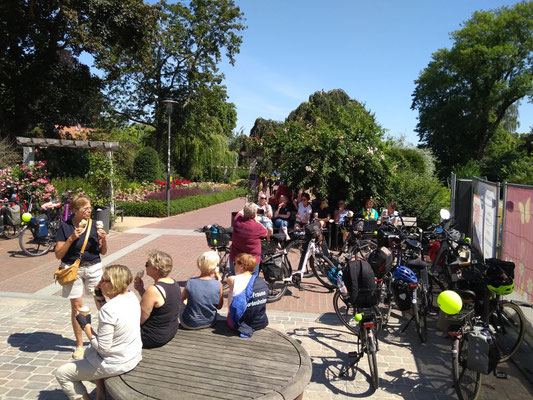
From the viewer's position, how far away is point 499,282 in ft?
13.0

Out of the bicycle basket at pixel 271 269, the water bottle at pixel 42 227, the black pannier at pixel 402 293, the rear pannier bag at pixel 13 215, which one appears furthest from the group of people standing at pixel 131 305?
the rear pannier bag at pixel 13 215

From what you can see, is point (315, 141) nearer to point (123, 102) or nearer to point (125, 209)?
point (125, 209)

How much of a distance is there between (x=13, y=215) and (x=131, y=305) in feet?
30.6

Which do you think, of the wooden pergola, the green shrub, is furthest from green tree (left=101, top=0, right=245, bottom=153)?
the wooden pergola

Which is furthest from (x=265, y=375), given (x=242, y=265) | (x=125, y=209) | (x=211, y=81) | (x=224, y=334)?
(x=211, y=81)

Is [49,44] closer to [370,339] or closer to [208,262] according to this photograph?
[208,262]

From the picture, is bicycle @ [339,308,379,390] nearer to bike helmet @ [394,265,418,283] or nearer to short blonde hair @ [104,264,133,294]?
bike helmet @ [394,265,418,283]

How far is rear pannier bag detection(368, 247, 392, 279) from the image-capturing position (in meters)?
5.69

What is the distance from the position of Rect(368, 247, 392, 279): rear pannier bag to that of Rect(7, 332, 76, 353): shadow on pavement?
404cm

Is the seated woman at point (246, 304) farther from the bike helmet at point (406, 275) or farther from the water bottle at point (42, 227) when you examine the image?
the water bottle at point (42, 227)

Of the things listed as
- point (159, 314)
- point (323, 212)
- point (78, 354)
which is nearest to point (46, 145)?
point (323, 212)

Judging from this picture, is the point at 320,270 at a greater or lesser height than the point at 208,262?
lesser

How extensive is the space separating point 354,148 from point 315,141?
1068 millimetres

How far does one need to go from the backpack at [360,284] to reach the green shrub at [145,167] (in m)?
23.2
